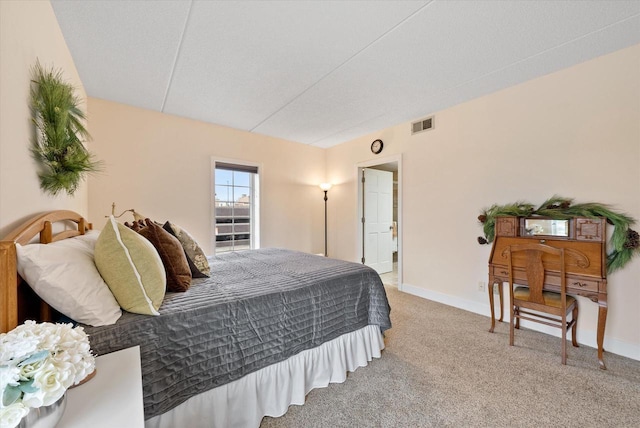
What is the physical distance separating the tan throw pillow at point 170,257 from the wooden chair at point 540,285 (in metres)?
2.65

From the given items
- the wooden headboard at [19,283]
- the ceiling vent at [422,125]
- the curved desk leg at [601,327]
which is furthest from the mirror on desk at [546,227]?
the wooden headboard at [19,283]

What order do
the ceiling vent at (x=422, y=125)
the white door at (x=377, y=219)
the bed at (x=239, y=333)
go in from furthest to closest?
the white door at (x=377, y=219), the ceiling vent at (x=422, y=125), the bed at (x=239, y=333)

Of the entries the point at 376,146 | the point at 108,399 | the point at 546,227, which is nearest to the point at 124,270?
the point at 108,399

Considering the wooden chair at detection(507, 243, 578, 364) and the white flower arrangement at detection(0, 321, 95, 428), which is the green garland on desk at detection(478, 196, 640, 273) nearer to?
the wooden chair at detection(507, 243, 578, 364)

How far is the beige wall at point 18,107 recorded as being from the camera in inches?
39.9

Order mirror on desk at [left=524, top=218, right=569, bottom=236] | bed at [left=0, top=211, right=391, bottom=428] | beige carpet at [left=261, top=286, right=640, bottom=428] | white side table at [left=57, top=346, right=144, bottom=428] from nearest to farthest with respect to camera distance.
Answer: white side table at [left=57, top=346, right=144, bottom=428] < bed at [left=0, top=211, right=391, bottom=428] < beige carpet at [left=261, top=286, right=640, bottom=428] < mirror on desk at [left=524, top=218, right=569, bottom=236]

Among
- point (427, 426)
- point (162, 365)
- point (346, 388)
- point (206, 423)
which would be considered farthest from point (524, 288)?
point (162, 365)

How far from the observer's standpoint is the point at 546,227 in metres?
2.41

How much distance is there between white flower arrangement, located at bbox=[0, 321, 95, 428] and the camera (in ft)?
1.74

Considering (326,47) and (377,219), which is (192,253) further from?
(377,219)

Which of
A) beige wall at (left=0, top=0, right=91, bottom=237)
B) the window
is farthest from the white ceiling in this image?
the window

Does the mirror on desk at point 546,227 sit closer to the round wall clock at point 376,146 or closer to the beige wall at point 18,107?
the round wall clock at point 376,146

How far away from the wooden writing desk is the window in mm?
Result: 3392

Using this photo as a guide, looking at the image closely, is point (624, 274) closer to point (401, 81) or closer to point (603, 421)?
point (603, 421)
